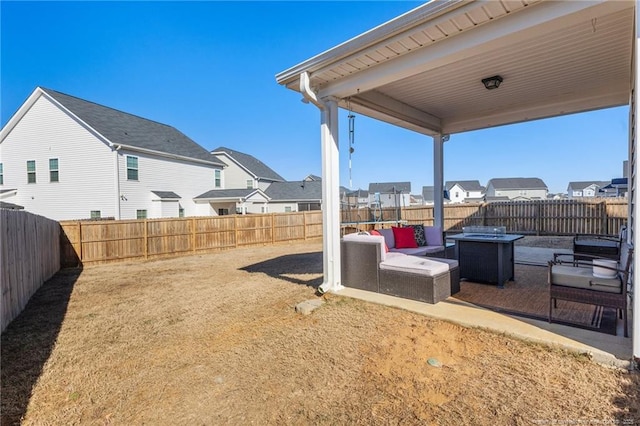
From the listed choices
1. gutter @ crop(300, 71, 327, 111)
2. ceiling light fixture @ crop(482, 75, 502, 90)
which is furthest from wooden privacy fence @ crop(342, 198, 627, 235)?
gutter @ crop(300, 71, 327, 111)

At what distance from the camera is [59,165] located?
569 inches

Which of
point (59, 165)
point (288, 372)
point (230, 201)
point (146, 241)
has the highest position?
point (59, 165)

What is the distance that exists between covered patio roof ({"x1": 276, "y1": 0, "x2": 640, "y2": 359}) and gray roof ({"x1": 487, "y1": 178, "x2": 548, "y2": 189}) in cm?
4268

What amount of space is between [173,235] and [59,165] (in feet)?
27.9

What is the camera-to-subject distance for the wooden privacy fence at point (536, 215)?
34.8 feet

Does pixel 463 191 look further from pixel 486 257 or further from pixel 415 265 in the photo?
pixel 415 265

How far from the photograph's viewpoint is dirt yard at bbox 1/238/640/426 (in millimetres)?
2096

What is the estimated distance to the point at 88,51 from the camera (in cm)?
1162

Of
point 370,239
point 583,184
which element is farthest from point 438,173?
point 583,184

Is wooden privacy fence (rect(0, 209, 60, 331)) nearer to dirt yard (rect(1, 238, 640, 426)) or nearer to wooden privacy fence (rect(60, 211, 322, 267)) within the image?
dirt yard (rect(1, 238, 640, 426))

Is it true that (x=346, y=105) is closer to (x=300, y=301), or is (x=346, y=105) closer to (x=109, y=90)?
(x=300, y=301)

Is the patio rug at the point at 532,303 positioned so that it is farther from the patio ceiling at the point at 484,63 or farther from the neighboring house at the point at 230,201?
the neighboring house at the point at 230,201

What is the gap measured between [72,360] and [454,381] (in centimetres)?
338

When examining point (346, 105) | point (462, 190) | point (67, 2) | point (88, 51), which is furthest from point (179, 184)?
point (462, 190)
